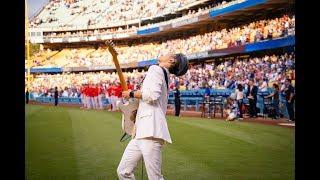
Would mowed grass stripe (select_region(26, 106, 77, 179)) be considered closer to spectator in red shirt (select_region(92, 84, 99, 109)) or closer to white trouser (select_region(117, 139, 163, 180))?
white trouser (select_region(117, 139, 163, 180))

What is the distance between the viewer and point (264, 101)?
1258 centimetres

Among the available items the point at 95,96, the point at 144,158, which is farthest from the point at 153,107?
the point at 95,96

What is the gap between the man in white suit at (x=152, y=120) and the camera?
3926mm

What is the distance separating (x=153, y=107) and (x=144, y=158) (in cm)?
43

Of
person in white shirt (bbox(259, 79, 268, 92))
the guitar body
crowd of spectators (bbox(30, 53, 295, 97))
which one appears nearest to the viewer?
the guitar body

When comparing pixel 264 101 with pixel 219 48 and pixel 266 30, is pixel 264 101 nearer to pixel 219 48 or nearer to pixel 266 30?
pixel 266 30

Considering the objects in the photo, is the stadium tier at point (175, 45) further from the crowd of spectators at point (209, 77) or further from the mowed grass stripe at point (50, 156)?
the mowed grass stripe at point (50, 156)

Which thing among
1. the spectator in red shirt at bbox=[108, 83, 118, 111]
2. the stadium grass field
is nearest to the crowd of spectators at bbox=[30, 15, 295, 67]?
the spectator in red shirt at bbox=[108, 83, 118, 111]

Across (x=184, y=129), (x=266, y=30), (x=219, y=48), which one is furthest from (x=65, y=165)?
(x=219, y=48)

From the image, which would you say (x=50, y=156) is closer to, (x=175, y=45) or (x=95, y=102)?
(x=175, y=45)

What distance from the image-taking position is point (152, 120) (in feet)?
13.1

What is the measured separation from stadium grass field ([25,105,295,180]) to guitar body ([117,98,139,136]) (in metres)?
1.37

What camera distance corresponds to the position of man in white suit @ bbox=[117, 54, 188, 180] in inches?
155
